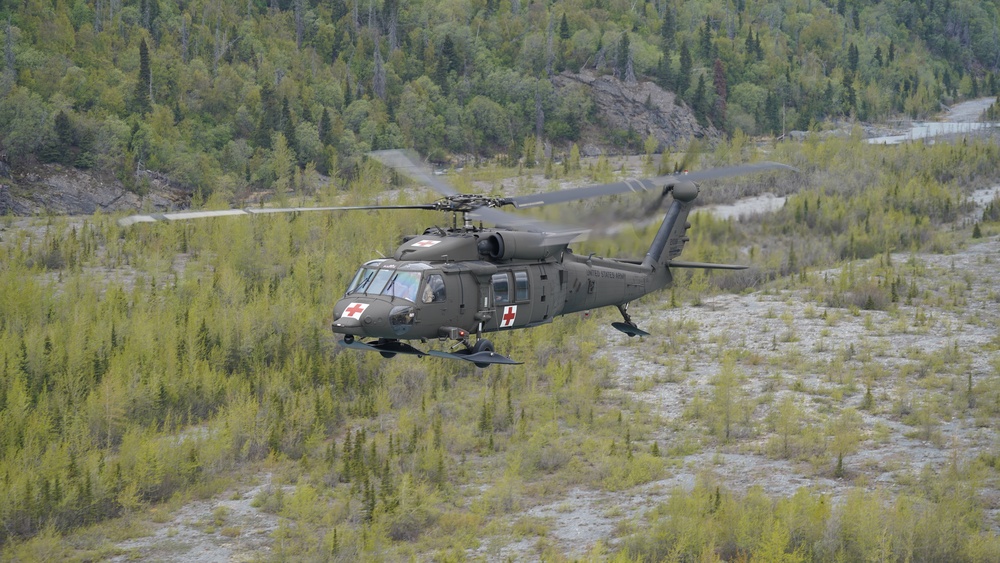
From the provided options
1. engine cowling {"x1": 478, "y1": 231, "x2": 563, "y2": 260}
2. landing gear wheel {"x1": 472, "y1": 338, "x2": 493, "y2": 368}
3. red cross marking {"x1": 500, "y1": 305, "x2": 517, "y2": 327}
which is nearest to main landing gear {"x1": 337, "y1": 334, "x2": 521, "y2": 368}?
landing gear wheel {"x1": 472, "y1": 338, "x2": 493, "y2": 368}

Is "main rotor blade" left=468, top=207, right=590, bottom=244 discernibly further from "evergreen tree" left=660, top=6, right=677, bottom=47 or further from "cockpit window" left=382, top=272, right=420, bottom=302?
"evergreen tree" left=660, top=6, right=677, bottom=47

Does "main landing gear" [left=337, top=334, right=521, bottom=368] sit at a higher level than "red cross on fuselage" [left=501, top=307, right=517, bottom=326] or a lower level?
lower

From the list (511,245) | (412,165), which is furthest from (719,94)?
(511,245)

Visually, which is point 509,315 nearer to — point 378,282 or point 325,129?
point 378,282

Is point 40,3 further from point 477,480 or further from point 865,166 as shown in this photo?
point 477,480

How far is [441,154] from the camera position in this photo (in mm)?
53094

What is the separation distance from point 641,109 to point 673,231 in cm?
3509

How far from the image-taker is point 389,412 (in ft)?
86.9

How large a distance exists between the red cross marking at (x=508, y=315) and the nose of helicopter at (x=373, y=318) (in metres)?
1.78

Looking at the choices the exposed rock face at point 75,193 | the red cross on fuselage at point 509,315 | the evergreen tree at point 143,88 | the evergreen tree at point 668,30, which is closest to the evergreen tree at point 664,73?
the evergreen tree at point 668,30

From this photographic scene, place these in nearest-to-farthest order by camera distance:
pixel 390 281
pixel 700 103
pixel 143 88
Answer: pixel 390 281
pixel 143 88
pixel 700 103

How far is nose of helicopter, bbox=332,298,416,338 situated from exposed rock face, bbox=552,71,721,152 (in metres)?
38.9

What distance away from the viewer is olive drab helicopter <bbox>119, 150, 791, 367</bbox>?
59.4ft

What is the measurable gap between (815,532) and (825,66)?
53680 mm
